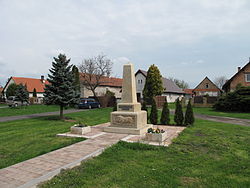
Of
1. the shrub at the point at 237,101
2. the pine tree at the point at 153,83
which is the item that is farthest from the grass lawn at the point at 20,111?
the shrub at the point at 237,101

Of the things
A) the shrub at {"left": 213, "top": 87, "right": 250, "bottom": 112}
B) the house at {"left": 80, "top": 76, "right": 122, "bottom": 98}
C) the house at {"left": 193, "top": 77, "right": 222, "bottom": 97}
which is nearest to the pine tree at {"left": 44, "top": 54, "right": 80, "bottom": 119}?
the shrub at {"left": 213, "top": 87, "right": 250, "bottom": 112}

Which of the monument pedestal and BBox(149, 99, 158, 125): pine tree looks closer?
the monument pedestal

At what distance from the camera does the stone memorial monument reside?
8.79 m

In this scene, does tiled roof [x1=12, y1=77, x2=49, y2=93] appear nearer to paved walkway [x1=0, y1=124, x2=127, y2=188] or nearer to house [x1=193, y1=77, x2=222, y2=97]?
house [x1=193, y1=77, x2=222, y2=97]

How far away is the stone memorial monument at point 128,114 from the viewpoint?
8789 millimetres

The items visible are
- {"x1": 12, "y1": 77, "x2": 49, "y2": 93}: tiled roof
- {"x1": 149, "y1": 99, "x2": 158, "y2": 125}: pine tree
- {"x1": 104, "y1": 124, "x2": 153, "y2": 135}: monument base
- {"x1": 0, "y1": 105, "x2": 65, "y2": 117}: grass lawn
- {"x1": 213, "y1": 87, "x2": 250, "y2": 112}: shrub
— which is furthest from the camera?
{"x1": 12, "y1": 77, "x2": 49, "y2": 93}: tiled roof

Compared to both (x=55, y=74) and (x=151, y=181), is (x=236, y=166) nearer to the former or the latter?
(x=151, y=181)

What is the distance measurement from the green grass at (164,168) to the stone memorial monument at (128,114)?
89.5 inches

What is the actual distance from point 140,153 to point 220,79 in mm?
82634

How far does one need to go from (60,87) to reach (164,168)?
11072mm

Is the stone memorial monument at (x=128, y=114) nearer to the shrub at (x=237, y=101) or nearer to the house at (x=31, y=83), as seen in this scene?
the shrub at (x=237, y=101)

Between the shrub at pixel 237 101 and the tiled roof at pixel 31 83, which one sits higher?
the tiled roof at pixel 31 83

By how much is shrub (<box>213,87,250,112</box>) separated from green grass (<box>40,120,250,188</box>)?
16.6 metres

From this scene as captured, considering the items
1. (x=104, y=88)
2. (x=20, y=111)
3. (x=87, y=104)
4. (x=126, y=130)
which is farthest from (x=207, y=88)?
(x=126, y=130)
